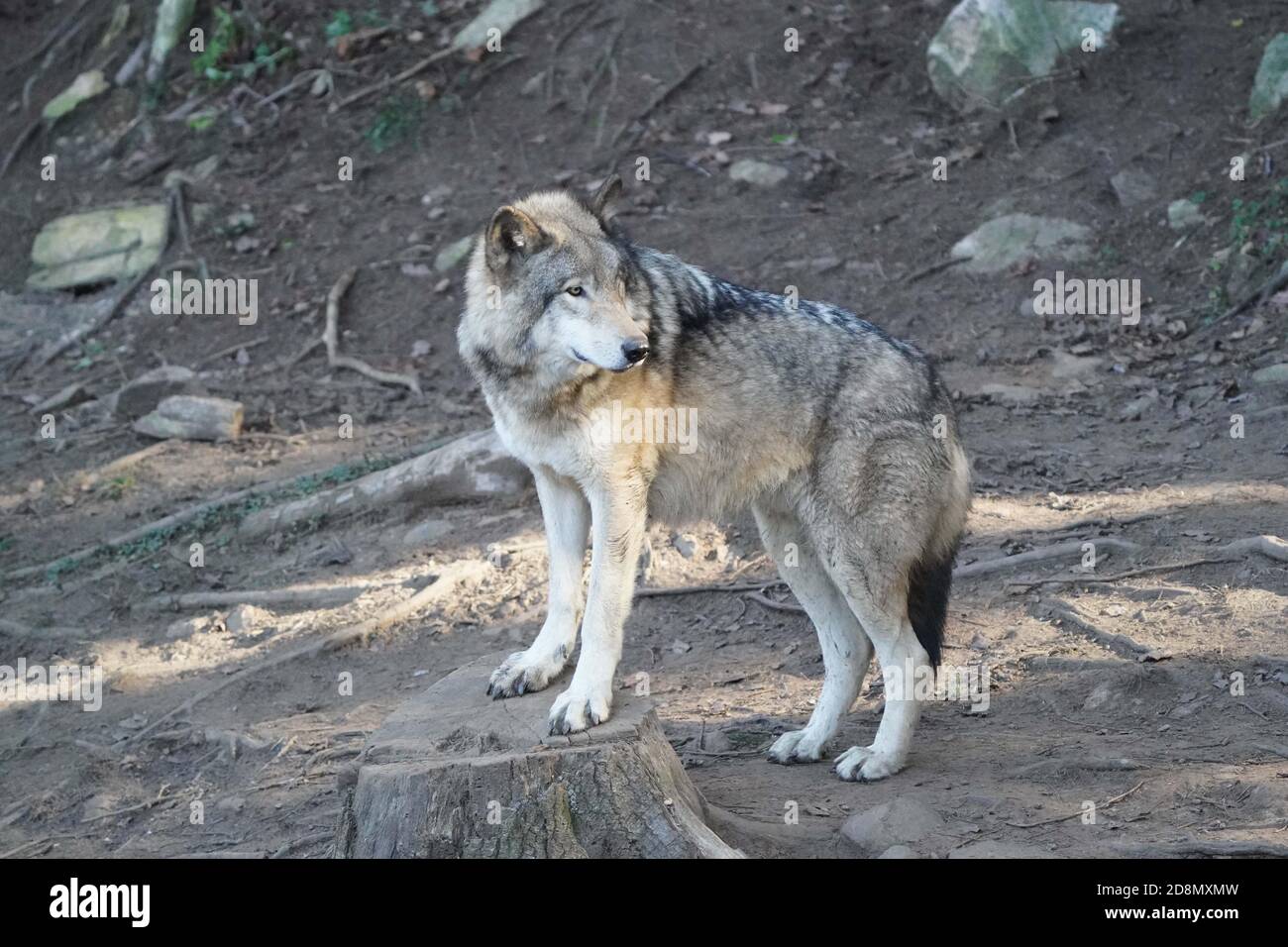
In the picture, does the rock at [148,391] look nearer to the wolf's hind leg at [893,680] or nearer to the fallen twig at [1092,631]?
the wolf's hind leg at [893,680]

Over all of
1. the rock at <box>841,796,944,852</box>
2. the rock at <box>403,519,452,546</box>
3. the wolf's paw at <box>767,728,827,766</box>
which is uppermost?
the rock at <box>841,796,944,852</box>

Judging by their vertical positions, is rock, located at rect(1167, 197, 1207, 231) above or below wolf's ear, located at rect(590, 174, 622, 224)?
below

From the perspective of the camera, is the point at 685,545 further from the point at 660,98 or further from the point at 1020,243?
the point at 660,98

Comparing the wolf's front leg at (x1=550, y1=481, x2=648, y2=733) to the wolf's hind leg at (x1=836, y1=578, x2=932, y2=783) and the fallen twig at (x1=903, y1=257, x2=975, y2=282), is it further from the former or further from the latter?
the fallen twig at (x1=903, y1=257, x2=975, y2=282)

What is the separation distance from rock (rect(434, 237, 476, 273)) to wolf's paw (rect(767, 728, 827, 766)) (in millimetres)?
7622

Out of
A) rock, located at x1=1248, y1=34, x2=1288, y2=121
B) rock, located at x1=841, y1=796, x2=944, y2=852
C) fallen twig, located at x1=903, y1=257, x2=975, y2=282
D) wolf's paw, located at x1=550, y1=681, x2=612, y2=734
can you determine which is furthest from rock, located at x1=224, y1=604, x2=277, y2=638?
rock, located at x1=1248, y1=34, x2=1288, y2=121

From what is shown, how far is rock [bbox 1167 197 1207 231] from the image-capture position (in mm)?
10656

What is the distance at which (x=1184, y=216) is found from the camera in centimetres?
1073

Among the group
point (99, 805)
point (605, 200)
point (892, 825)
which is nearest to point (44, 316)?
point (99, 805)

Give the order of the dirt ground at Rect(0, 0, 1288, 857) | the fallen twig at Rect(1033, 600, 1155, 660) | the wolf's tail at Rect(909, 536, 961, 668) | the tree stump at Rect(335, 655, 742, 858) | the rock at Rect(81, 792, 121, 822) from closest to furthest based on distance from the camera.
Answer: the tree stump at Rect(335, 655, 742, 858) < the wolf's tail at Rect(909, 536, 961, 668) < the dirt ground at Rect(0, 0, 1288, 857) < the fallen twig at Rect(1033, 600, 1155, 660) < the rock at Rect(81, 792, 121, 822)

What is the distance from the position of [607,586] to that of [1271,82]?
899cm

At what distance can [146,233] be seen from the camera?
1383cm

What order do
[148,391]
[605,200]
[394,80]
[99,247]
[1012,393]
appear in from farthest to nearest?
1. [394,80]
2. [99,247]
3. [148,391]
4. [1012,393]
5. [605,200]
